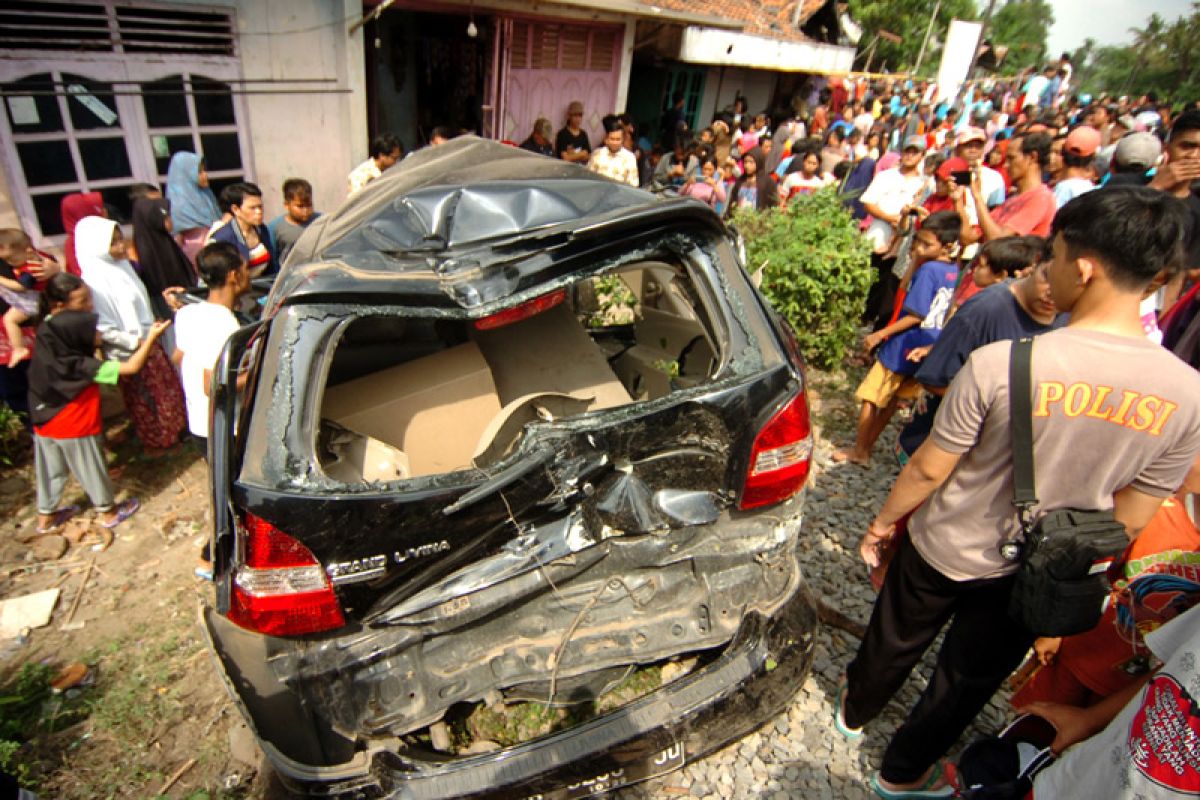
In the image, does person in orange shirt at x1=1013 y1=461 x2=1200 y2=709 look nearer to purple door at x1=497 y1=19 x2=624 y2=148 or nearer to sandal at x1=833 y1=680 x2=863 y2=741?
sandal at x1=833 y1=680 x2=863 y2=741

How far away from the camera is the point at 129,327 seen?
154 inches

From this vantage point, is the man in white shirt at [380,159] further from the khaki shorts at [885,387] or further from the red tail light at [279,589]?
the red tail light at [279,589]

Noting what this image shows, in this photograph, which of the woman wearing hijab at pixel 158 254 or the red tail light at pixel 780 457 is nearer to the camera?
the red tail light at pixel 780 457

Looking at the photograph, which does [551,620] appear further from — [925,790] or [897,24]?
[897,24]

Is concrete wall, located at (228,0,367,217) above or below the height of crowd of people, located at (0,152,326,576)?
above

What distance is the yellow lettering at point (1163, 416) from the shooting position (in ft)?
5.41

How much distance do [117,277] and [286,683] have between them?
10.9ft

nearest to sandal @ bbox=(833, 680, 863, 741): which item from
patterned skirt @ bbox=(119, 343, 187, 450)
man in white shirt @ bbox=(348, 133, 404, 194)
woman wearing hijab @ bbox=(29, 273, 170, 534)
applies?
woman wearing hijab @ bbox=(29, 273, 170, 534)

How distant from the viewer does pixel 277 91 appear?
6.23m

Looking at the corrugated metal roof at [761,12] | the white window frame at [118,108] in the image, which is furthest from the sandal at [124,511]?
the corrugated metal roof at [761,12]

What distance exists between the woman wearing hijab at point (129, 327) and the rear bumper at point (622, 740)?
2465 mm

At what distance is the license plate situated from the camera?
1.82 metres

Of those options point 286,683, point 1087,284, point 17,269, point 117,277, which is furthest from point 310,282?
point 17,269

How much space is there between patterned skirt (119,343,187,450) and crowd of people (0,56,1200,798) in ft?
0.04
